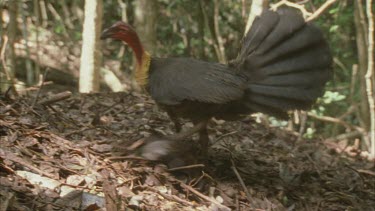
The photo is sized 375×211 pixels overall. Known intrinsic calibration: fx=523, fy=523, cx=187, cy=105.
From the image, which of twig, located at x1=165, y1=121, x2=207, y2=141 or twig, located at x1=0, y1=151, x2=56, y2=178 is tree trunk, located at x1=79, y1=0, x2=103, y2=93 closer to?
twig, located at x1=165, y1=121, x2=207, y2=141

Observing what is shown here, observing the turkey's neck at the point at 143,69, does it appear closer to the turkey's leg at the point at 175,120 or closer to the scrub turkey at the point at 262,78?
the scrub turkey at the point at 262,78

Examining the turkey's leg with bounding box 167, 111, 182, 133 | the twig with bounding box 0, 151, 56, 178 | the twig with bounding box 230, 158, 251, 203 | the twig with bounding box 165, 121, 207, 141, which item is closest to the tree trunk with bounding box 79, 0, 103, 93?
the turkey's leg with bounding box 167, 111, 182, 133

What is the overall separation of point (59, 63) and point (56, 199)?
346 inches

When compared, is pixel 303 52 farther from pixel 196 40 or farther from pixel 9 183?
pixel 196 40

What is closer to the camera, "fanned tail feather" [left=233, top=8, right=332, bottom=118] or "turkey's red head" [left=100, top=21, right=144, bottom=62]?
"fanned tail feather" [left=233, top=8, right=332, bottom=118]

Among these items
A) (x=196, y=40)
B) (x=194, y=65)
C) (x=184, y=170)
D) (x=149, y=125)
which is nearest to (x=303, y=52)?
(x=194, y=65)

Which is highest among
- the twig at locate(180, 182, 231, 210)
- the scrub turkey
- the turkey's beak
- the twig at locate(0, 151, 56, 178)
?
the turkey's beak

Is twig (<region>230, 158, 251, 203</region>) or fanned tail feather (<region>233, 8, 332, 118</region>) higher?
fanned tail feather (<region>233, 8, 332, 118</region>)

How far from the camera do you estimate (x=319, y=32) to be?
4.29m

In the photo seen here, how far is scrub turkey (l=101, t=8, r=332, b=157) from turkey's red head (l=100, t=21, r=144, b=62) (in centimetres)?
39

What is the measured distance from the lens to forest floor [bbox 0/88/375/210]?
330 centimetres

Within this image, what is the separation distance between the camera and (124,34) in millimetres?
4703

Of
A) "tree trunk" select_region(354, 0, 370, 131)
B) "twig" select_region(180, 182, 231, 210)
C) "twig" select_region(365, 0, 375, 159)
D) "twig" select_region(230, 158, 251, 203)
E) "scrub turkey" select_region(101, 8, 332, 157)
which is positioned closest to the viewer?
"twig" select_region(180, 182, 231, 210)

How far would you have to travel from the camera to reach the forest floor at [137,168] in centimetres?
330
